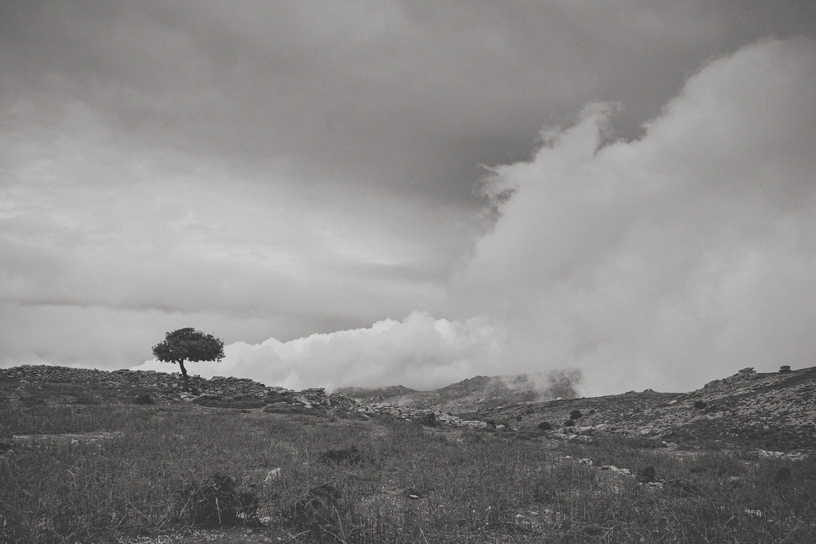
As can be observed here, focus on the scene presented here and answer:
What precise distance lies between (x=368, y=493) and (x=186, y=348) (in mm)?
38743

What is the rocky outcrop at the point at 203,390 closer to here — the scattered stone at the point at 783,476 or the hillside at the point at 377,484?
the hillside at the point at 377,484

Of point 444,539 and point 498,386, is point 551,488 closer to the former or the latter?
point 444,539

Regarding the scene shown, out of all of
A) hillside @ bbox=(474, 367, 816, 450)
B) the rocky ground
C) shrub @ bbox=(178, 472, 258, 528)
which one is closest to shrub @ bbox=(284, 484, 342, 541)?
shrub @ bbox=(178, 472, 258, 528)

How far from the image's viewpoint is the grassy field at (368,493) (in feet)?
21.8

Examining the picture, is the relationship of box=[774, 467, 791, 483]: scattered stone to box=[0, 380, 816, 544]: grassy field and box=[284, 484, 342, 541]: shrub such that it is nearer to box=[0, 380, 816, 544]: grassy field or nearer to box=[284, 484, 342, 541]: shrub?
box=[0, 380, 816, 544]: grassy field

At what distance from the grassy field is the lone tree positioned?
26372 mm

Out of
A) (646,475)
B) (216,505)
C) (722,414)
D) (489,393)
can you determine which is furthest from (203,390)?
(489,393)

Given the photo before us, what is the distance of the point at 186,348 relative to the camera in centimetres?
4141

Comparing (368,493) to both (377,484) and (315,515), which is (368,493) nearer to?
(377,484)

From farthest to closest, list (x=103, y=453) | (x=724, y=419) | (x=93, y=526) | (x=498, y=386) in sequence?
(x=498, y=386), (x=724, y=419), (x=103, y=453), (x=93, y=526)

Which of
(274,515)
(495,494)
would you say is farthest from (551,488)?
(274,515)

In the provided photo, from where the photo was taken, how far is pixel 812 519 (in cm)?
756

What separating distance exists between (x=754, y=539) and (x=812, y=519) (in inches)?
88.7

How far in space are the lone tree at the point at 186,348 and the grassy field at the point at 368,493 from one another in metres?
26.4
